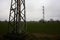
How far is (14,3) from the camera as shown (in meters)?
20.1

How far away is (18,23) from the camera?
64.6 feet

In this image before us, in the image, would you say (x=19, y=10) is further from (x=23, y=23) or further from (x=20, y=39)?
(x=20, y=39)

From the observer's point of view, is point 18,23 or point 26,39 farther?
point 18,23

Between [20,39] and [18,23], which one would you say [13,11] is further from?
[20,39]

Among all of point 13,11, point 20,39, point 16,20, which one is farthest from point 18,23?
point 20,39

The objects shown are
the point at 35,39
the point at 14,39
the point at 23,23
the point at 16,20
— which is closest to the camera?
the point at 14,39

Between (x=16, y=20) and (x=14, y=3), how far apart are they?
2226 mm

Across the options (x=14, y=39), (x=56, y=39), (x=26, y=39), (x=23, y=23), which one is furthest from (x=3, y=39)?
(x=56, y=39)

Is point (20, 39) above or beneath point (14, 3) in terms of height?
beneath

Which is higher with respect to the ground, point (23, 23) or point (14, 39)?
point (23, 23)

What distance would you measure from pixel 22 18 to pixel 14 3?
2.18 m

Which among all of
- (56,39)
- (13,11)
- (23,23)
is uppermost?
(13,11)

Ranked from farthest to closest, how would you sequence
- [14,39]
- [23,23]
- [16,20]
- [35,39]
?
[23,23]
[16,20]
[35,39]
[14,39]

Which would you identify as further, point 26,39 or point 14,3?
point 14,3
